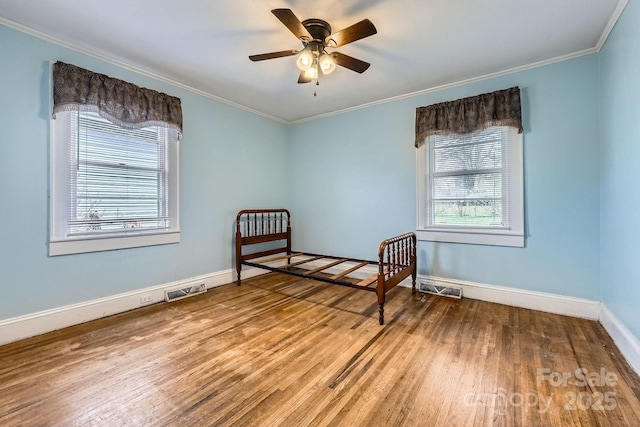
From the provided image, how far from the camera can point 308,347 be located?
2.20 m

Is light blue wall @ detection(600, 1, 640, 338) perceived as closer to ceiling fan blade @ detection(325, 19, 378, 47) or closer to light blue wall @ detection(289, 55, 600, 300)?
light blue wall @ detection(289, 55, 600, 300)

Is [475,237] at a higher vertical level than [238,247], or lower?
higher

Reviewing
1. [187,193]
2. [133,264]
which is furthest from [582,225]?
[133,264]

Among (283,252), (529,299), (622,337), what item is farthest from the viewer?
(283,252)

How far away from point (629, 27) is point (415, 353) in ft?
9.09

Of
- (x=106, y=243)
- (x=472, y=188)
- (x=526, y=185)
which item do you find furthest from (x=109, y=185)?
(x=526, y=185)

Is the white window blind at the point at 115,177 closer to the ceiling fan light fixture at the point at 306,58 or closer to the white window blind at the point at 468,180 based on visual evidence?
the ceiling fan light fixture at the point at 306,58

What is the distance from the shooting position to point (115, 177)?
2828 mm

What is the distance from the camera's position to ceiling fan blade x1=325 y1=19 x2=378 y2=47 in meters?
1.87

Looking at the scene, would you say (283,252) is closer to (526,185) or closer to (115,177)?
(115,177)

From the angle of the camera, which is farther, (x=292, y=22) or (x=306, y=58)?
(x=306, y=58)

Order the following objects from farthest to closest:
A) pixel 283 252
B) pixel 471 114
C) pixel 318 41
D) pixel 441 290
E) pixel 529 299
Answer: pixel 283 252
pixel 441 290
pixel 471 114
pixel 529 299
pixel 318 41

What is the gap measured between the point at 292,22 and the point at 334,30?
56cm

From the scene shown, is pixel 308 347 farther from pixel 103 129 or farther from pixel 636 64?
pixel 636 64
